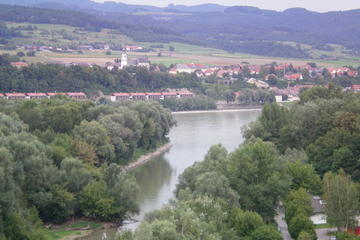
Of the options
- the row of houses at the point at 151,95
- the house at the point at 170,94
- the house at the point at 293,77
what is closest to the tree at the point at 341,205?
the row of houses at the point at 151,95

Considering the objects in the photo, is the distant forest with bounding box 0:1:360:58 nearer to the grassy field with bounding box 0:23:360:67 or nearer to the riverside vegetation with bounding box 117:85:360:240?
the grassy field with bounding box 0:23:360:67

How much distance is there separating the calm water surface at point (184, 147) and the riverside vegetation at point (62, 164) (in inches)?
40.8

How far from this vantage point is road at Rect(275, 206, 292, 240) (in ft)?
61.3

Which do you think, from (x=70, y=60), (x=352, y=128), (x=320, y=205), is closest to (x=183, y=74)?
(x=70, y=60)

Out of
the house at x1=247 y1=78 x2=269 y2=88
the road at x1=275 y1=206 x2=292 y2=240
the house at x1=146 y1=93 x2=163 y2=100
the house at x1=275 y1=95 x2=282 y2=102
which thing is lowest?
the house at x1=275 y1=95 x2=282 y2=102

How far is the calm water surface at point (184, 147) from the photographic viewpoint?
25122mm

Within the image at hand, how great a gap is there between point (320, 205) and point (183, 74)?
4284 cm

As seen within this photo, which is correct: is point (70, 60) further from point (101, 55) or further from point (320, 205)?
point (320, 205)

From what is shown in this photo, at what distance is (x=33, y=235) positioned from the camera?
1795 cm

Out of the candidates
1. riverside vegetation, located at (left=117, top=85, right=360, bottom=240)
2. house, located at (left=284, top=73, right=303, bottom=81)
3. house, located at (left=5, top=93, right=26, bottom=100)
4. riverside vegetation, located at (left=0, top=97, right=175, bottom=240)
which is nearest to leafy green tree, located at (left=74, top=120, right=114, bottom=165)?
riverside vegetation, located at (left=0, top=97, right=175, bottom=240)

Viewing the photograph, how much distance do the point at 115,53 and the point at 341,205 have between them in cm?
6591

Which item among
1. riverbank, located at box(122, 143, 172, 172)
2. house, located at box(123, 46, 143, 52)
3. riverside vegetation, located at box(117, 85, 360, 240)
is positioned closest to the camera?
riverside vegetation, located at box(117, 85, 360, 240)

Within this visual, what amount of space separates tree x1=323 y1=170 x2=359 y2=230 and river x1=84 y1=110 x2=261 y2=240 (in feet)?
16.5

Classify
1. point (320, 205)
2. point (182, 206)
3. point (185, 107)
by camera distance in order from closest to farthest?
point (182, 206), point (320, 205), point (185, 107)
